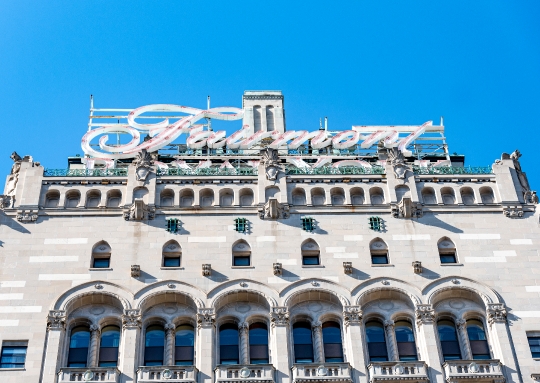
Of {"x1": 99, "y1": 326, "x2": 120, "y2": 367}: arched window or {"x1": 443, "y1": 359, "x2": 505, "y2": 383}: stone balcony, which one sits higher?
{"x1": 99, "y1": 326, "x2": 120, "y2": 367}: arched window

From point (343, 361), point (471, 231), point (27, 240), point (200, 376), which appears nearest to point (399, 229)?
point (471, 231)

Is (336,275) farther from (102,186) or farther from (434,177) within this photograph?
(102,186)

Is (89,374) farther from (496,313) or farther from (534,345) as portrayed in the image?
(534,345)

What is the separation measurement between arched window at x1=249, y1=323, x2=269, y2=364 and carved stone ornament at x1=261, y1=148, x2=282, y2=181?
9019 millimetres

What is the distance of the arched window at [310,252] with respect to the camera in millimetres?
50094

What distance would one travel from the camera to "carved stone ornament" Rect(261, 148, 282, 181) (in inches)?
2108

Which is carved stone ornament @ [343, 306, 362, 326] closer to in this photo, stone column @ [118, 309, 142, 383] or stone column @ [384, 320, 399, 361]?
stone column @ [384, 320, 399, 361]

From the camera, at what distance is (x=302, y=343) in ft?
155

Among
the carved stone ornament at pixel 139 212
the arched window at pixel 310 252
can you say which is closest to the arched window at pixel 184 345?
the carved stone ornament at pixel 139 212

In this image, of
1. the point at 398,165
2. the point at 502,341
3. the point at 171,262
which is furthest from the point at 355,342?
the point at 398,165

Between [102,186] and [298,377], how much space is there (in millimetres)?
15564

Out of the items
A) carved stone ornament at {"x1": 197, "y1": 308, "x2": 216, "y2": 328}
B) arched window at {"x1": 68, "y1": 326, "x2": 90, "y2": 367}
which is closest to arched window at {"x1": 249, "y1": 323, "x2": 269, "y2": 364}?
carved stone ornament at {"x1": 197, "y1": 308, "x2": 216, "y2": 328}

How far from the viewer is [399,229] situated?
2019 inches

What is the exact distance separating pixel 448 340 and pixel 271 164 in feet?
43.9
